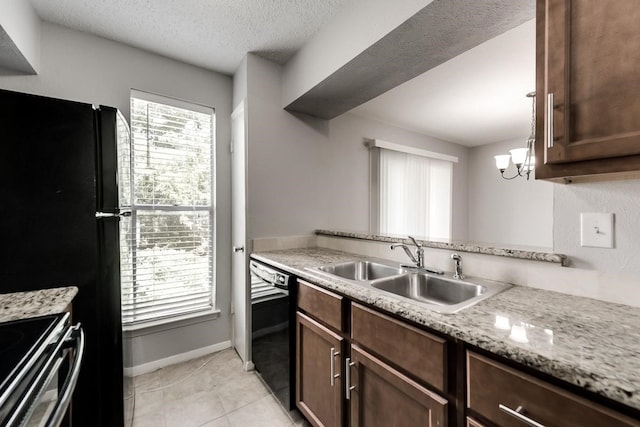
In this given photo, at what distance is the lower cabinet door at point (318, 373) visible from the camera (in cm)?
123

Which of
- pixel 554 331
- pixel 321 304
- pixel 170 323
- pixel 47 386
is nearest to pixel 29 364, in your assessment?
pixel 47 386

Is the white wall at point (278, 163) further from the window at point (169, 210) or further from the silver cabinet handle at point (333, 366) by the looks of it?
the silver cabinet handle at point (333, 366)

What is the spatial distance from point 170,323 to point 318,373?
1.45 m

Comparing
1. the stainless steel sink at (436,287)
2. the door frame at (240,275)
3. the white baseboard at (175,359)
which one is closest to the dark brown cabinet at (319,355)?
the stainless steel sink at (436,287)

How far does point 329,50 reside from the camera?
5.74ft

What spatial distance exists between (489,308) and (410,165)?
10.0ft

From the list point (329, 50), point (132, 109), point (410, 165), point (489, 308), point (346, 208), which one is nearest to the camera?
point (489, 308)

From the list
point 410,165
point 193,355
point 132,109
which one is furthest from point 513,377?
point 410,165

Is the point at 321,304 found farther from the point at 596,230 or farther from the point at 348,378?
the point at 596,230

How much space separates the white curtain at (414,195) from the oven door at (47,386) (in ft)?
9.73

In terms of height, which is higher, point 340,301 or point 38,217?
point 38,217

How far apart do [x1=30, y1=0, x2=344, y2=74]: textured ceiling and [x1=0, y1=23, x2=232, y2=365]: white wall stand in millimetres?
102

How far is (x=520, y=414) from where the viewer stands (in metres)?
0.64

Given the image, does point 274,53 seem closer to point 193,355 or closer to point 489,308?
point 489,308
